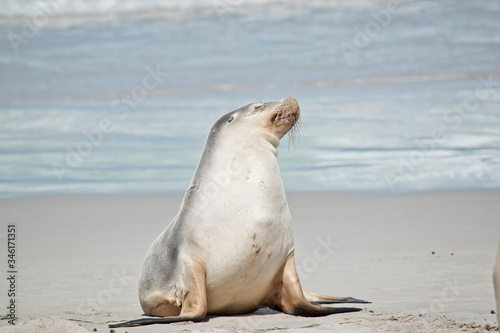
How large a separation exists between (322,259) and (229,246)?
223 cm

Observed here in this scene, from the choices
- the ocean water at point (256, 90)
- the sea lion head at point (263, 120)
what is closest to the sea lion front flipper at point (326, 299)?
the sea lion head at point (263, 120)

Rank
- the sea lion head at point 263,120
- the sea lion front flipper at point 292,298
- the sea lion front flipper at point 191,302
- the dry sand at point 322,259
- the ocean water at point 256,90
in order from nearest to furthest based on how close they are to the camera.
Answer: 1. the sea lion front flipper at point 191,302
2. the dry sand at point 322,259
3. the sea lion front flipper at point 292,298
4. the sea lion head at point 263,120
5. the ocean water at point 256,90

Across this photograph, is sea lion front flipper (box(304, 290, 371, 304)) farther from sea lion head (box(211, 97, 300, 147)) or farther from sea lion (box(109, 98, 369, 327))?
sea lion head (box(211, 97, 300, 147))

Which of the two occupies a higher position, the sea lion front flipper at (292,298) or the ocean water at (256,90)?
the ocean water at (256,90)

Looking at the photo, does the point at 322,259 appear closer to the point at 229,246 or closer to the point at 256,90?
the point at 229,246

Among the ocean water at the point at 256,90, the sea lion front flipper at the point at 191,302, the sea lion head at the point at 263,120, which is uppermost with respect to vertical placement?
the ocean water at the point at 256,90

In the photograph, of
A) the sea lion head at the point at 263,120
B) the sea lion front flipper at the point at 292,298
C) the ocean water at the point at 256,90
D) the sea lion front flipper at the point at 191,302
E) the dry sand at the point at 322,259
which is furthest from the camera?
the ocean water at the point at 256,90

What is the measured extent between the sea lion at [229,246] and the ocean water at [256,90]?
15.5 feet

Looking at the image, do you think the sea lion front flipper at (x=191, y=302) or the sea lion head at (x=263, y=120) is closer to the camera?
the sea lion front flipper at (x=191, y=302)

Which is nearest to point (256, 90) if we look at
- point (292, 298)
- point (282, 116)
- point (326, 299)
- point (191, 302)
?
point (282, 116)

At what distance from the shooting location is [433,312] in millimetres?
5730

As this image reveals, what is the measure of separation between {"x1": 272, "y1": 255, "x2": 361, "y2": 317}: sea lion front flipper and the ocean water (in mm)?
4726

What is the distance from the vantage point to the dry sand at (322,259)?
18.1 ft

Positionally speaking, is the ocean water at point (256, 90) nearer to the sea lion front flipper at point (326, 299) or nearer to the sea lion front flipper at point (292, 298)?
the sea lion front flipper at point (326, 299)
